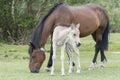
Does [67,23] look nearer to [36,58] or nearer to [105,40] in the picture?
[36,58]

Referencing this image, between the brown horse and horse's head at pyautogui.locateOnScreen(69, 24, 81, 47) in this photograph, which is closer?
horse's head at pyautogui.locateOnScreen(69, 24, 81, 47)

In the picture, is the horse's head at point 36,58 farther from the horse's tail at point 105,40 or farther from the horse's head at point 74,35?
the horse's tail at point 105,40

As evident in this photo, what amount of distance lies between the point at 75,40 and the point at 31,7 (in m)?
20.7

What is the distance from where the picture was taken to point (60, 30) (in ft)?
37.2

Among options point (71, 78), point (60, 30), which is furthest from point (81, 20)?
point (71, 78)

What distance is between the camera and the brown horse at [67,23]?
1166 cm

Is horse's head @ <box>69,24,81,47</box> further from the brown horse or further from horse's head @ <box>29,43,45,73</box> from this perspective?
horse's head @ <box>29,43,45,73</box>

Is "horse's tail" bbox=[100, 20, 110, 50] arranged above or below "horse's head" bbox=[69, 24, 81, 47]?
below

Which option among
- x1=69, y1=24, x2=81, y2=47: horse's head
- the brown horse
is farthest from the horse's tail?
x1=69, y1=24, x2=81, y2=47: horse's head

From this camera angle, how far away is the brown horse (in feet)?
38.3

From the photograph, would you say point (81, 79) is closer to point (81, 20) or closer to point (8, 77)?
point (8, 77)

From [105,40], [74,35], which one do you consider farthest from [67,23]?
[105,40]

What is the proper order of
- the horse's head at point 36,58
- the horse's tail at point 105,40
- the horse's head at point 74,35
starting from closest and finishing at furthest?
the horse's head at point 74,35
the horse's head at point 36,58
the horse's tail at point 105,40

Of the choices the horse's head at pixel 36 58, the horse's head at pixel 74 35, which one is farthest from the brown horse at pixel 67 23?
the horse's head at pixel 74 35
